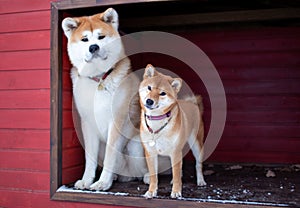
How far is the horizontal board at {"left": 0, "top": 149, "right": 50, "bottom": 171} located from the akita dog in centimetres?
28

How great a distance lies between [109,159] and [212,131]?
1.47 metres

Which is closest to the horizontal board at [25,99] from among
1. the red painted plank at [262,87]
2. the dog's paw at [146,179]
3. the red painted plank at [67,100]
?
the red painted plank at [67,100]

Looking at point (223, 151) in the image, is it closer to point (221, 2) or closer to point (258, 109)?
point (258, 109)

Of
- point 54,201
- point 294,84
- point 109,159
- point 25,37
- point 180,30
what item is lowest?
point 54,201

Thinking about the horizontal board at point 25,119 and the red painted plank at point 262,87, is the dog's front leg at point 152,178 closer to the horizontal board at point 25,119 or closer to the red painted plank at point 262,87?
the horizontal board at point 25,119

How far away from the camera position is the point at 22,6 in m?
2.47

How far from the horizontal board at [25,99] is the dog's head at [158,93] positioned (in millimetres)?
728

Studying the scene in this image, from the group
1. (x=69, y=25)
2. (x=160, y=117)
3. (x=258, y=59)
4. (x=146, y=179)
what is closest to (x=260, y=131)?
(x=258, y=59)

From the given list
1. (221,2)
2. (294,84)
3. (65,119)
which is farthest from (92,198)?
(294,84)

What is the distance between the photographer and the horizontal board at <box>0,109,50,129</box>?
7.88 ft

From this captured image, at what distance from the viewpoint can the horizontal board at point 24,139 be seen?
240cm

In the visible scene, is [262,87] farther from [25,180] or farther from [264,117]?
[25,180]

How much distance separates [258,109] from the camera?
11.4ft

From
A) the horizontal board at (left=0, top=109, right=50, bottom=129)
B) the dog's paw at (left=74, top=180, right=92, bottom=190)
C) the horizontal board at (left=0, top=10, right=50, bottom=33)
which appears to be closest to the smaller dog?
the dog's paw at (left=74, top=180, right=92, bottom=190)
